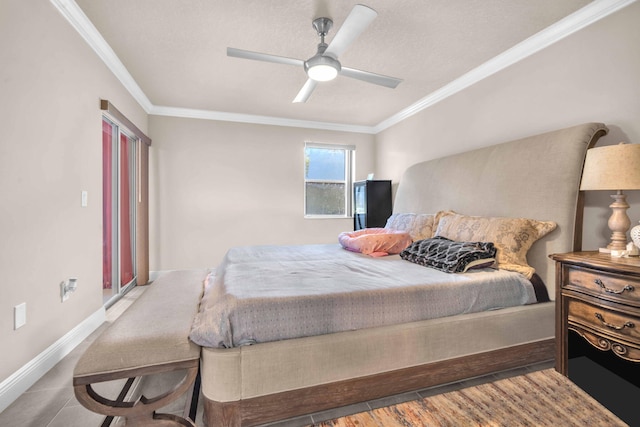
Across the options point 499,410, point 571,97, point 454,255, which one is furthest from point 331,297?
point 571,97

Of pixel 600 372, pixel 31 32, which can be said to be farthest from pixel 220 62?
pixel 600 372

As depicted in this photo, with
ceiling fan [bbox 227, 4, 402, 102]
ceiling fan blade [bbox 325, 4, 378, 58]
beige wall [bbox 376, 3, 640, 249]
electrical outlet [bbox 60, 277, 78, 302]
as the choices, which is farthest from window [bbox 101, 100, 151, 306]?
beige wall [bbox 376, 3, 640, 249]

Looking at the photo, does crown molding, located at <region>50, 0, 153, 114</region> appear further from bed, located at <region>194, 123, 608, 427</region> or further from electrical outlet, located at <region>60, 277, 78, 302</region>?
bed, located at <region>194, 123, 608, 427</region>

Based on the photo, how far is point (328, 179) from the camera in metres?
5.12

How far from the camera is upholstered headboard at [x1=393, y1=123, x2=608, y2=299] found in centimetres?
204

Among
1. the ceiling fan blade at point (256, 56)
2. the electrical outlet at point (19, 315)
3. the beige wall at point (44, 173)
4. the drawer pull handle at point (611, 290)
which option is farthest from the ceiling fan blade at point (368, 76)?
the electrical outlet at point (19, 315)

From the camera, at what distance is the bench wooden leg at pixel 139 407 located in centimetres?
116

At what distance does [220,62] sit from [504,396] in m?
3.28

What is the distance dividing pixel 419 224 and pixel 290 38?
7.06ft

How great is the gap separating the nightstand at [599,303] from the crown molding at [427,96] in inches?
66.8

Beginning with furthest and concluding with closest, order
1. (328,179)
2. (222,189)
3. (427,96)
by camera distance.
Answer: (328,179), (222,189), (427,96)

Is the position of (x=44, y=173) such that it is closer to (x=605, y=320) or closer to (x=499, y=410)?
(x=499, y=410)

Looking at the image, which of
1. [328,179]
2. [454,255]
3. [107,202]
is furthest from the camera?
[328,179]

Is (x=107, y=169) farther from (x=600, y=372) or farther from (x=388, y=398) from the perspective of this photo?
(x=600, y=372)
